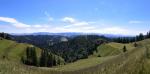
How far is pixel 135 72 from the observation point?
945 centimetres

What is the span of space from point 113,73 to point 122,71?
A: 0.54 meters

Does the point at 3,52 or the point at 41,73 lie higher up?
the point at 41,73

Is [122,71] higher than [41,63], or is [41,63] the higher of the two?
[122,71]

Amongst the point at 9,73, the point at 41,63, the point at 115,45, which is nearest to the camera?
the point at 9,73

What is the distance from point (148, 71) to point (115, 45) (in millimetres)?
177299

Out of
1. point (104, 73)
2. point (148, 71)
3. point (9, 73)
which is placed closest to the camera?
point (148, 71)

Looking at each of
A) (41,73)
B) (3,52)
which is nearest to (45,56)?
(3,52)

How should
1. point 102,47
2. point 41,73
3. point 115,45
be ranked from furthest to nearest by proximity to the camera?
point 102,47 < point 115,45 < point 41,73

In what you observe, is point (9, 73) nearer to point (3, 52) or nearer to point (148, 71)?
point (148, 71)

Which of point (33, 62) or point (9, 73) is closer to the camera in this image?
point (9, 73)

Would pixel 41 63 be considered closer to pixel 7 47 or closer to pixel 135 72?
pixel 7 47

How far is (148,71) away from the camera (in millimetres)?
9234

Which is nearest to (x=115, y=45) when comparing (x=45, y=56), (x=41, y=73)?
(x=45, y=56)

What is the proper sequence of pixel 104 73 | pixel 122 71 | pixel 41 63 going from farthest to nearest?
pixel 41 63
pixel 104 73
pixel 122 71
